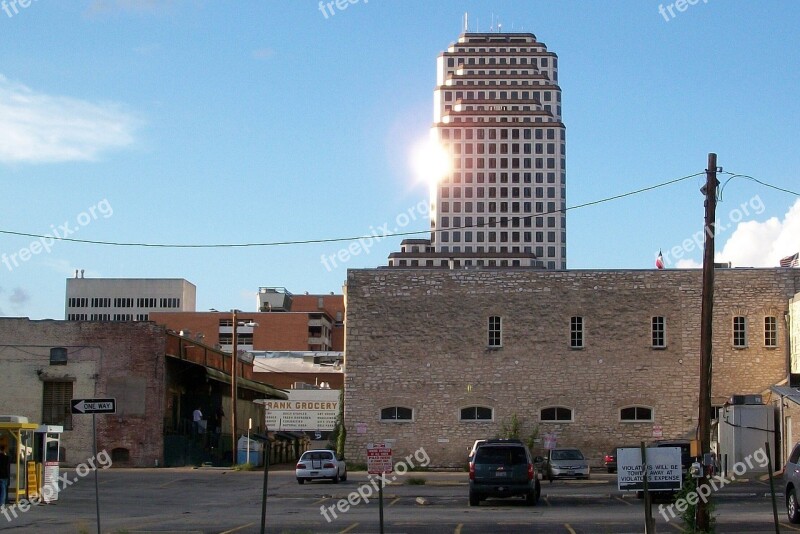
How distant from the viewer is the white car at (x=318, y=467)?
42.0m

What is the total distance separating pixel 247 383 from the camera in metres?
67.8

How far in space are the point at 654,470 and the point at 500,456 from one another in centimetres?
1209

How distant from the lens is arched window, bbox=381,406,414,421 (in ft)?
170

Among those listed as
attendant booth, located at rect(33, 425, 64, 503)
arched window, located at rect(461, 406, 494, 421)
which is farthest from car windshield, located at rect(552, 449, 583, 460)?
attendant booth, located at rect(33, 425, 64, 503)

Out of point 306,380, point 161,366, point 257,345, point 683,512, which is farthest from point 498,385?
point 257,345

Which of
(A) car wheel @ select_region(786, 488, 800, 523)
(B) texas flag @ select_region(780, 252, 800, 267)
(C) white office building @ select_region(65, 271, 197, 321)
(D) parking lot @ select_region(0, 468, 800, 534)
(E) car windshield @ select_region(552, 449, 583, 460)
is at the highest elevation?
(C) white office building @ select_region(65, 271, 197, 321)

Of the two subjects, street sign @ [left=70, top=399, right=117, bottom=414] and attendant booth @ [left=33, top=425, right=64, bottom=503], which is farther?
attendant booth @ [left=33, top=425, right=64, bottom=503]

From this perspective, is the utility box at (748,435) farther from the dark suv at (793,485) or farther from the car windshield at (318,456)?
the dark suv at (793,485)

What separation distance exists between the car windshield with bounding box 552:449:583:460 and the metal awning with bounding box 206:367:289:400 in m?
21.5

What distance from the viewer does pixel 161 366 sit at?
177 ft

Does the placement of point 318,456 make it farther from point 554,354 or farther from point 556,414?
point 554,354

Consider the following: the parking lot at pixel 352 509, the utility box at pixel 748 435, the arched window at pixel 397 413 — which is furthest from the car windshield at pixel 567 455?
the arched window at pixel 397 413

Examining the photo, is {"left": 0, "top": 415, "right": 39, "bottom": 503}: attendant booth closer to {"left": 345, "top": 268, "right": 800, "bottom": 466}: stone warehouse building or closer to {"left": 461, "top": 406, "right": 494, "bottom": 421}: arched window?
{"left": 345, "top": 268, "right": 800, "bottom": 466}: stone warehouse building

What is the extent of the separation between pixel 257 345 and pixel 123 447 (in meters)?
70.5
